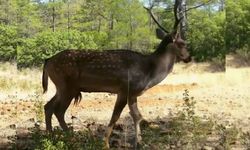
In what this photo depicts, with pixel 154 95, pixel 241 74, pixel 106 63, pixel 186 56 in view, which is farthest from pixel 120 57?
pixel 241 74

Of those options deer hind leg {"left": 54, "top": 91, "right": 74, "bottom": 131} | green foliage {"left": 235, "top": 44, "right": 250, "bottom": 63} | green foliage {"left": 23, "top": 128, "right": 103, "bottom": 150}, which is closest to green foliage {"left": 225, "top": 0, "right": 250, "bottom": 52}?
green foliage {"left": 235, "top": 44, "right": 250, "bottom": 63}

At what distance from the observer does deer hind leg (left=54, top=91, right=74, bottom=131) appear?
6.22 metres

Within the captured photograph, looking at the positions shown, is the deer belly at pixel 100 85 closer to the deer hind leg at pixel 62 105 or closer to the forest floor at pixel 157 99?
the deer hind leg at pixel 62 105

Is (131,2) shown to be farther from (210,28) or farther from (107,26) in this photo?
(210,28)

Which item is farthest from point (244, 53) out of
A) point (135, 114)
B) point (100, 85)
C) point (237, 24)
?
point (100, 85)

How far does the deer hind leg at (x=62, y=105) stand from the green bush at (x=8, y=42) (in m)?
1.49

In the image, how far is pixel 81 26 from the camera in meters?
7.34

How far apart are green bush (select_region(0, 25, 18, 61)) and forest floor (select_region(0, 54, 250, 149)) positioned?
0.14 metres

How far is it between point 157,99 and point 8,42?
220 centimetres

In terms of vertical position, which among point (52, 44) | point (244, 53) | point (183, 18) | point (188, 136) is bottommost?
point (188, 136)

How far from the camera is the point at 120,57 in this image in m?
6.17

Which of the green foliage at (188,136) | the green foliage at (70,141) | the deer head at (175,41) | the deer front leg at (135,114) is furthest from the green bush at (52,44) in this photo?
the green foliage at (70,141)

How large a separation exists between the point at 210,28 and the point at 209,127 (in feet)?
5.90

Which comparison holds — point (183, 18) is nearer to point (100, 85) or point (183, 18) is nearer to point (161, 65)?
point (161, 65)
